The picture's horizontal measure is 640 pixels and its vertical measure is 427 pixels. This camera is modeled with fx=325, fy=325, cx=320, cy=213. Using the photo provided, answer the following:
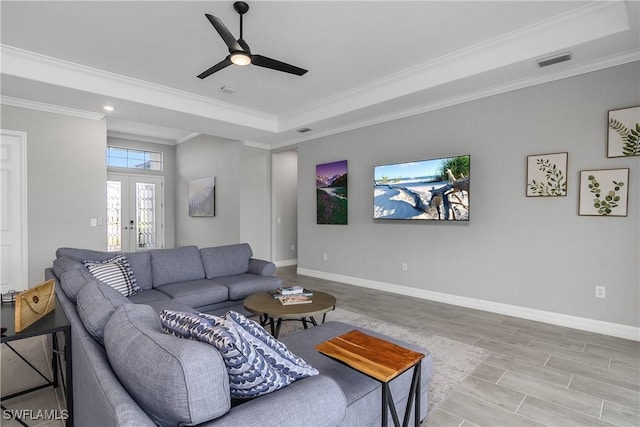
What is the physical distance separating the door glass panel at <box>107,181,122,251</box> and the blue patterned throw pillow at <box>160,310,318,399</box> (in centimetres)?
730

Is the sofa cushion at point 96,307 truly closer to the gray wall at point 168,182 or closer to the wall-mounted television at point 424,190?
the wall-mounted television at point 424,190

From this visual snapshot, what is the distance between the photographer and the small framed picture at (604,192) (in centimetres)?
308

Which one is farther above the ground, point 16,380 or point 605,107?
point 605,107

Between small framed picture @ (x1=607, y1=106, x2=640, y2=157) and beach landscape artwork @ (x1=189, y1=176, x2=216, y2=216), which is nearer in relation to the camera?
small framed picture @ (x1=607, y1=106, x2=640, y2=157)

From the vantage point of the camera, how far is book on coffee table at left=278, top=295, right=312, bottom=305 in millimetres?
2729

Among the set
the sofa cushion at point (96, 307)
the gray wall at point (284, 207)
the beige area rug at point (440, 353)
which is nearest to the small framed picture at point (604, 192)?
the beige area rug at point (440, 353)

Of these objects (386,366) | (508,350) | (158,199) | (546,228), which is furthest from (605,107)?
(158,199)

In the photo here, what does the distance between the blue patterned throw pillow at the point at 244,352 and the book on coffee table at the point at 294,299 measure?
1434 millimetres

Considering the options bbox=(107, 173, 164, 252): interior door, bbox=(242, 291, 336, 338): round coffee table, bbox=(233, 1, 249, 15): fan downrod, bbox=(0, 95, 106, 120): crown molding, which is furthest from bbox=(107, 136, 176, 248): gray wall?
bbox=(233, 1, 249, 15): fan downrod

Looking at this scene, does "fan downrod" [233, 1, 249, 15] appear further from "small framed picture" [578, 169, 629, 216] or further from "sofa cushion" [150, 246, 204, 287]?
"small framed picture" [578, 169, 629, 216]

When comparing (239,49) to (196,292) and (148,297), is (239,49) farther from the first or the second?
(148,297)

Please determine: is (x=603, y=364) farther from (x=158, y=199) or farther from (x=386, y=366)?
(x=158, y=199)

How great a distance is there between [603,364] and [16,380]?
447 cm

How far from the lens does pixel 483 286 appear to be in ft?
13.2
